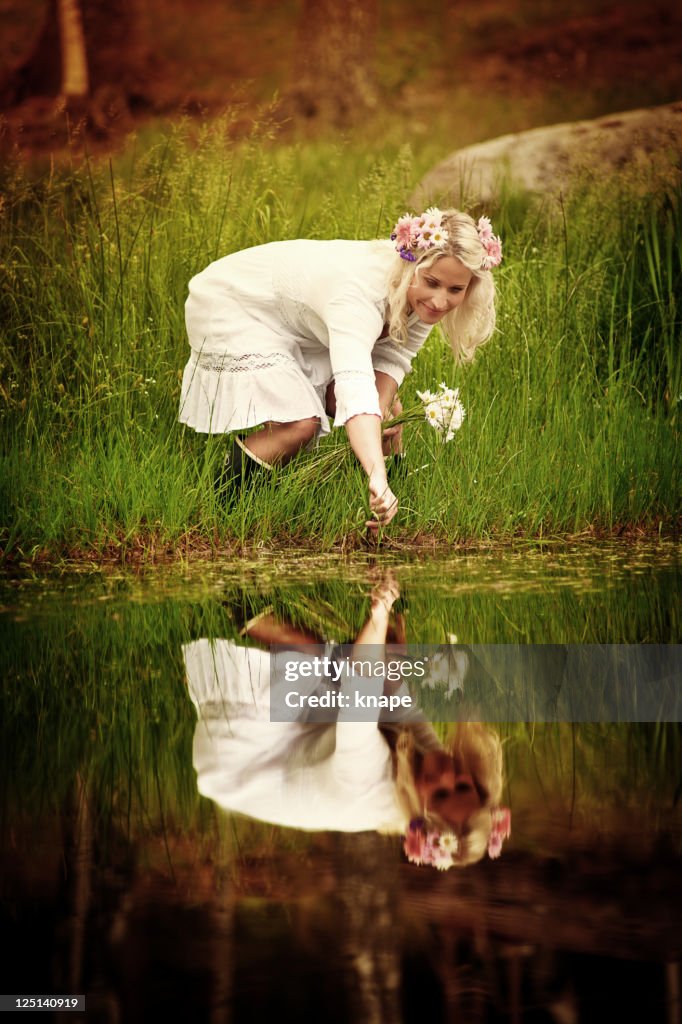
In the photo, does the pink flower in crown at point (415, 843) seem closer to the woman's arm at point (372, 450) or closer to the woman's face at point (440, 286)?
the woman's arm at point (372, 450)

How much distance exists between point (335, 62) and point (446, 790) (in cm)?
841

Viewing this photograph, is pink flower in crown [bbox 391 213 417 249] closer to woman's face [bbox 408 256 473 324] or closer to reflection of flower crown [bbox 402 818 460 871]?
woman's face [bbox 408 256 473 324]

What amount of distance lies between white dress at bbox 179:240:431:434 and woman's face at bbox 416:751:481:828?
5.16ft

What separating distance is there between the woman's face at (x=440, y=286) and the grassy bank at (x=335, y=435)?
0.58 meters

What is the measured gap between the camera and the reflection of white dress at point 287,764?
59.3 inches

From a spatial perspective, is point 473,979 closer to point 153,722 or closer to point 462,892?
point 462,892

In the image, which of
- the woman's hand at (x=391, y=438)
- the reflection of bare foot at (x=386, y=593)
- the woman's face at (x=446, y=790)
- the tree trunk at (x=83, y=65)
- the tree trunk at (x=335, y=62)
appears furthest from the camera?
the tree trunk at (x=83, y=65)

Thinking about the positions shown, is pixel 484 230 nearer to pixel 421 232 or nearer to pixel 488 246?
pixel 488 246

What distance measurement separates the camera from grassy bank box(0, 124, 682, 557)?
3.38m

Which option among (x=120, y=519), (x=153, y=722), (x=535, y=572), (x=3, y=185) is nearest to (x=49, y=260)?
(x=3, y=185)

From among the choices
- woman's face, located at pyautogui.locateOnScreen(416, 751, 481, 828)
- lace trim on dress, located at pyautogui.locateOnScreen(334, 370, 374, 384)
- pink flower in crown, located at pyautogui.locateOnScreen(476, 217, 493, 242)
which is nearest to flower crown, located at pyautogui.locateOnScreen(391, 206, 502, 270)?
pink flower in crown, located at pyautogui.locateOnScreen(476, 217, 493, 242)

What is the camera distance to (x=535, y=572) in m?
3.01

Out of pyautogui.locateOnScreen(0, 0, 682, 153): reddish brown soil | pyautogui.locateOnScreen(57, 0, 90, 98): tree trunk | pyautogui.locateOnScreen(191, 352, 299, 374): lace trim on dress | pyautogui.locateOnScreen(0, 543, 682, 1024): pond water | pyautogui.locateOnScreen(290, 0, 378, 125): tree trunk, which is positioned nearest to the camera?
pyautogui.locateOnScreen(0, 543, 682, 1024): pond water

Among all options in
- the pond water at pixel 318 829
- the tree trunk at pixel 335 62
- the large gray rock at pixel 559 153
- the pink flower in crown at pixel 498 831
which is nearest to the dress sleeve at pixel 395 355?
the pond water at pixel 318 829
